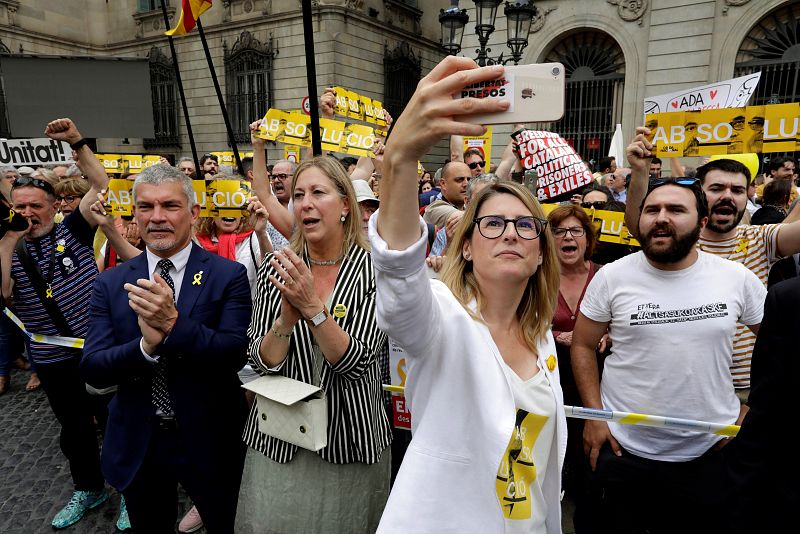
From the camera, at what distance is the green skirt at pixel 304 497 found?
2.21 metres

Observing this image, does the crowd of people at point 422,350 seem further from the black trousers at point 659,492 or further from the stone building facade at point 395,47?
the stone building facade at point 395,47

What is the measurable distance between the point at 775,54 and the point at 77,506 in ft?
60.6

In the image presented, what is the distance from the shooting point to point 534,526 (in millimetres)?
1762

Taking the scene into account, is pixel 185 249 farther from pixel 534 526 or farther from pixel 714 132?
pixel 714 132

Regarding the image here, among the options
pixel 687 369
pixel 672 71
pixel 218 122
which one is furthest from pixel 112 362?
pixel 218 122

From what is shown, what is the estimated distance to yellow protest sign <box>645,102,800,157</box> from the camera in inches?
148

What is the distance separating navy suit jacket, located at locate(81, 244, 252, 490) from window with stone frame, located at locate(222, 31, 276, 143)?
19.3m

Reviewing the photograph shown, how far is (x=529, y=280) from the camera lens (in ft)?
6.75

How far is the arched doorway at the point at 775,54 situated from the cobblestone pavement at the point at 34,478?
17023mm

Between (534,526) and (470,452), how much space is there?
0.40 metres

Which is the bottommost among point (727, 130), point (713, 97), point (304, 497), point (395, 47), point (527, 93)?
point (304, 497)

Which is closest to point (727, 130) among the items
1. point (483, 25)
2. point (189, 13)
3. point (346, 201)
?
point (346, 201)

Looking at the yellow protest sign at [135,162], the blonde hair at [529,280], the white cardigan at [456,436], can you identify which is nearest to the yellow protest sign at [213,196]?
the blonde hair at [529,280]

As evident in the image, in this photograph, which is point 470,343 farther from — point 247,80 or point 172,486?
point 247,80
